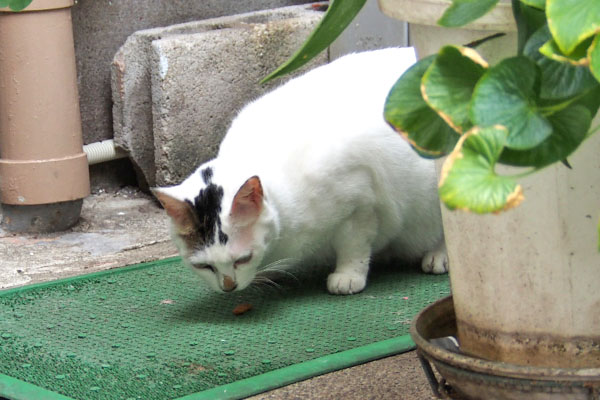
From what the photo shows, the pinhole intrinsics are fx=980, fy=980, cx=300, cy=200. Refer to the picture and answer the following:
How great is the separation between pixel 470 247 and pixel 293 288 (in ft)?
4.60

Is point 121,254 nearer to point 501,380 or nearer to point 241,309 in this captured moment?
point 241,309

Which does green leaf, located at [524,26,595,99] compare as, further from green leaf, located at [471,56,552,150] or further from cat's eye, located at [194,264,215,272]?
cat's eye, located at [194,264,215,272]

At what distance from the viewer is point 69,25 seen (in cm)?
345

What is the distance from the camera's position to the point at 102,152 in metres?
3.85

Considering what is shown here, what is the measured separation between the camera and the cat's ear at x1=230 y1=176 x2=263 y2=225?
2.49 meters

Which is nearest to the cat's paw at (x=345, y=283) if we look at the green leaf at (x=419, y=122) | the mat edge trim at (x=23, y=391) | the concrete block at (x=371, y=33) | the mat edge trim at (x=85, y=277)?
the mat edge trim at (x=85, y=277)

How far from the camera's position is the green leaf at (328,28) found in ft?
5.16

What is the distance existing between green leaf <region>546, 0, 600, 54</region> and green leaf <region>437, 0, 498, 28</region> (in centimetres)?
16

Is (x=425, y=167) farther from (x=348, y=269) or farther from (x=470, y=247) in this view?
(x=470, y=247)

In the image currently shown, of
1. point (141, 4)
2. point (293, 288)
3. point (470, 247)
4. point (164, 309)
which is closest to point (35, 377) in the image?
point (164, 309)

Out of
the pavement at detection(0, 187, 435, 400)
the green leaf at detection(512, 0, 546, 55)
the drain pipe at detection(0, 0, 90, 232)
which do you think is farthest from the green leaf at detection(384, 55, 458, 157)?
the drain pipe at detection(0, 0, 90, 232)

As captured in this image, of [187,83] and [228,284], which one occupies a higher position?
[187,83]

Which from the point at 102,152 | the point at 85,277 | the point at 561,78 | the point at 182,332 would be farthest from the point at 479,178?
the point at 102,152

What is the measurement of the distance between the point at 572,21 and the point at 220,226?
5.22 feet
